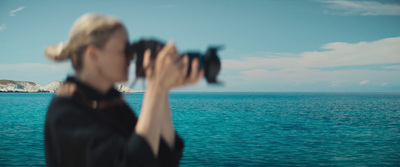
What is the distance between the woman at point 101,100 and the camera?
1.08 meters

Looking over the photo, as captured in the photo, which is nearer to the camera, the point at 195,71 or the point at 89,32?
the point at 89,32

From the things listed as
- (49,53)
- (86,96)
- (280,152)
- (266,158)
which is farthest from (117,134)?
(280,152)

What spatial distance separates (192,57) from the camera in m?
Answer: 1.27

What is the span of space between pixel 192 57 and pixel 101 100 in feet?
1.38

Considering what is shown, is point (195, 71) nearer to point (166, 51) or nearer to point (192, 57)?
point (192, 57)

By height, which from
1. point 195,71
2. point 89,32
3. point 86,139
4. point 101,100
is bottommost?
point 86,139

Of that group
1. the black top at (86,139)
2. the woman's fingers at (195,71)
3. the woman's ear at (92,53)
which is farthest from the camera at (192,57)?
the black top at (86,139)

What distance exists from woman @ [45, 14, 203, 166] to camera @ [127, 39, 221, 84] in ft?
0.09

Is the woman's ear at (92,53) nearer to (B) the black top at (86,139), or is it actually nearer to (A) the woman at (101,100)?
(A) the woman at (101,100)

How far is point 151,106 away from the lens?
1.09 metres

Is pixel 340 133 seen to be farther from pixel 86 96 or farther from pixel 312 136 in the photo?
pixel 86 96

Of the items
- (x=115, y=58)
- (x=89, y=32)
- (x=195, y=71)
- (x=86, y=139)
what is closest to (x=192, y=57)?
(x=195, y=71)

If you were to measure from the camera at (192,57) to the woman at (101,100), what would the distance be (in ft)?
0.09

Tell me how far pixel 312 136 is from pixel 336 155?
312 inches
